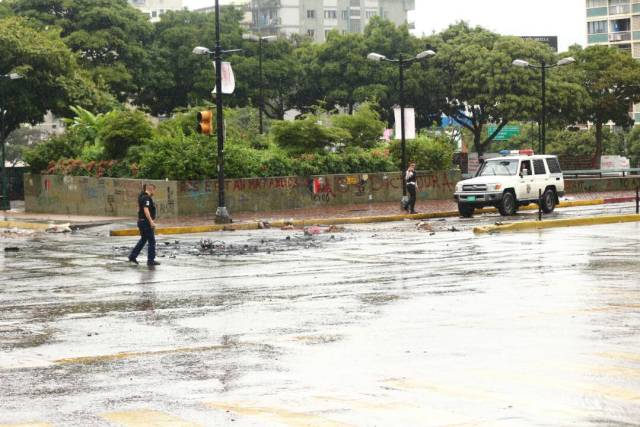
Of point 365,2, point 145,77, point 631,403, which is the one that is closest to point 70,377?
point 631,403

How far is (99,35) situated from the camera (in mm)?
74062

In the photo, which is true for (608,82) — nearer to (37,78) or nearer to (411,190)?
(37,78)

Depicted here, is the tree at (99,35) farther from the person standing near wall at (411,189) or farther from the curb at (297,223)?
the curb at (297,223)

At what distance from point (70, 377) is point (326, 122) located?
41.0 m

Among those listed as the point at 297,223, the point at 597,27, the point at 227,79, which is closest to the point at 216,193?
the point at 227,79

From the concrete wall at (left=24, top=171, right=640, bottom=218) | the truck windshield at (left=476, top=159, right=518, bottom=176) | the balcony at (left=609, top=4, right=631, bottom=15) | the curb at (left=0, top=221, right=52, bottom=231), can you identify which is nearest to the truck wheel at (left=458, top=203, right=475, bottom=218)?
the truck windshield at (left=476, top=159, right=518, bottom=176)

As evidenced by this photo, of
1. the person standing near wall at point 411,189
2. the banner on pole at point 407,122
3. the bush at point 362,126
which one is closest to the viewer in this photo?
the person standing near wall at point 411,189

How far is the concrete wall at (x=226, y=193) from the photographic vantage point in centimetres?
4200

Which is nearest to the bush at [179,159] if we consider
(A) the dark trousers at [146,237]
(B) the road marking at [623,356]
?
(A) the dark trousers at [146,237]

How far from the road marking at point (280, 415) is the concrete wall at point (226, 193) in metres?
31.8

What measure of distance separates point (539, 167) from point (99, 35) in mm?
40635

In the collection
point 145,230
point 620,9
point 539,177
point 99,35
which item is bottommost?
point 145,230

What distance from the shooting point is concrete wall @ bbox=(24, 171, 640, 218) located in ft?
138

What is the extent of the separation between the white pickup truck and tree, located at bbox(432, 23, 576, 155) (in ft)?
121
